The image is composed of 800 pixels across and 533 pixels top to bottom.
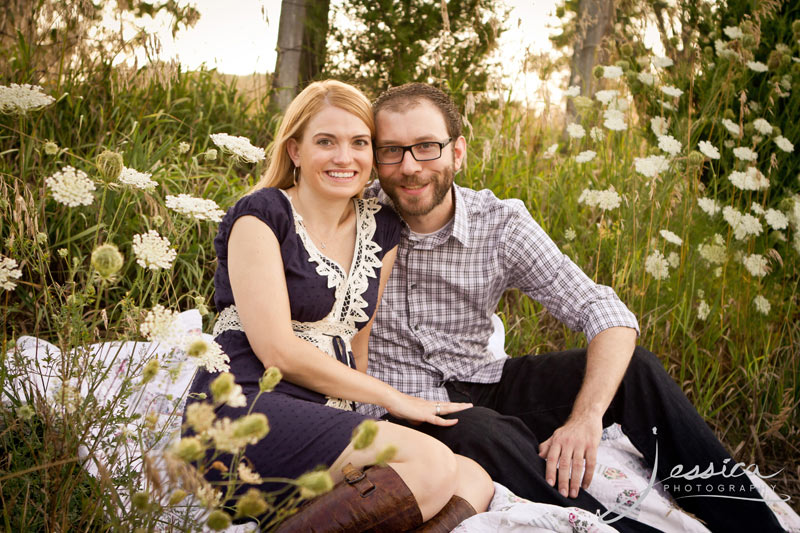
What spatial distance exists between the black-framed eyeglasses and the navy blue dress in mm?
189

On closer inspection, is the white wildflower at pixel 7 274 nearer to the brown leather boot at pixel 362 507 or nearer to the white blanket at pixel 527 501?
the white blanket at pixel 527 501

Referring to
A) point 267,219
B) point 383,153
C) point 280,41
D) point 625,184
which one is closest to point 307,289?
point 267,219

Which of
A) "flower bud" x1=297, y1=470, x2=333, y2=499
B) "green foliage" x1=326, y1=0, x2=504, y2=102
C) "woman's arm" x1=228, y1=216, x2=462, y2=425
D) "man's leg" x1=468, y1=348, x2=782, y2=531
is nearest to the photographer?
"flower bud" x1=297, y1=470, x2=333, y2=499

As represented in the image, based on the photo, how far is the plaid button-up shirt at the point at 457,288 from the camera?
2.52 meters

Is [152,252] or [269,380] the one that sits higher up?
[152,252]

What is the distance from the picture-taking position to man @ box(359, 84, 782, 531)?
2.11m

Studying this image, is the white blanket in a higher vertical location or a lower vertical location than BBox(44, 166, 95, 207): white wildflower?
lower

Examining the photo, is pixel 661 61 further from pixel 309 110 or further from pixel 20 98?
pixel 20 98

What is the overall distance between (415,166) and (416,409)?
35.4 inches

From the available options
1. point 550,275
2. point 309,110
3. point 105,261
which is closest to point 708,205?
point 550,275

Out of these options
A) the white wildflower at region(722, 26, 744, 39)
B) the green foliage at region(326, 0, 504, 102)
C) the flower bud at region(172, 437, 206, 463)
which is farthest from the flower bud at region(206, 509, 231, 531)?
the green foliage at region(326, 0, 504, 102)

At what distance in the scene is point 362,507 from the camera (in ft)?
5.44

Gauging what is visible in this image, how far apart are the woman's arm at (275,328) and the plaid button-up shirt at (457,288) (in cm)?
47

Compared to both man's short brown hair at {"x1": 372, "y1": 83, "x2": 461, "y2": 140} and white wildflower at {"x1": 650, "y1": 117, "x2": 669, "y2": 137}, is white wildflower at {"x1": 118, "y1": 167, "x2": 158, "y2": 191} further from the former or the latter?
white wildflower at {"x1": 650, "y1": 117, "x2": 669, "y2": 137}
